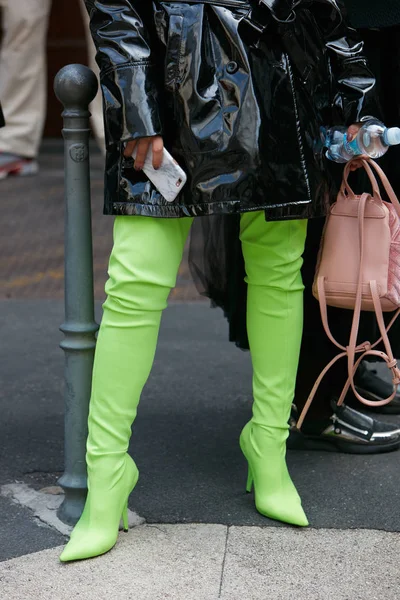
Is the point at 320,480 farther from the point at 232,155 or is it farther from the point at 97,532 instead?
the point at 232,155

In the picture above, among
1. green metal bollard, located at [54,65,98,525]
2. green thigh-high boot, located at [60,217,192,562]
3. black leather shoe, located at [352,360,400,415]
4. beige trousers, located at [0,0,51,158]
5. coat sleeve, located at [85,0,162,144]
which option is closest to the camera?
coat sleeve, located at [85,0,162,144]

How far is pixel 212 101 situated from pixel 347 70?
53 centimetres

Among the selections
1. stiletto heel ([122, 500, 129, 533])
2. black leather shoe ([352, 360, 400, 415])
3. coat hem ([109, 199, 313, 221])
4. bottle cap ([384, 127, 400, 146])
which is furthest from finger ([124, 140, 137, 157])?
black leather shoe ([352, 360, 400, 415])

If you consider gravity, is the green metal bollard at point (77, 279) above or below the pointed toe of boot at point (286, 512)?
above

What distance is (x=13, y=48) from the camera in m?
7.95

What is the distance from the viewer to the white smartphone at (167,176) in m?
2.56

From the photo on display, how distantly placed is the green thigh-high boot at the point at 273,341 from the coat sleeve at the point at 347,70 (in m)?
0.35

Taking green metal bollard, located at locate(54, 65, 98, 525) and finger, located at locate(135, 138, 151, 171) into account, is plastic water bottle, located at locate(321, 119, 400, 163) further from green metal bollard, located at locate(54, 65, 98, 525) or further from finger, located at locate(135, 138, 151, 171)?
green metal bollard, located at locate(54, 65, 98, 525)

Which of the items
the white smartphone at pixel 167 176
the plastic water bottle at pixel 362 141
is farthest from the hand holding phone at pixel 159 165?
the plastic water bottle at pixel 362 141

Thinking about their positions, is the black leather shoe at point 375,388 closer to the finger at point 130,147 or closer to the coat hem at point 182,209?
the coat hem at point 182,209

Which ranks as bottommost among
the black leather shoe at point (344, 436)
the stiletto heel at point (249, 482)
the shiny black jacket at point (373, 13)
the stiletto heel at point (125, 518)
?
the black leather shoe at point (344, 436)

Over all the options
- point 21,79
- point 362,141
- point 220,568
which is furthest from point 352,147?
point 21,79

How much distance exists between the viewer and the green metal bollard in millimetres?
2736

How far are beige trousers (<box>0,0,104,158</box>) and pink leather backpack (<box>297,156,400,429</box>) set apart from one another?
5377 millimetres
